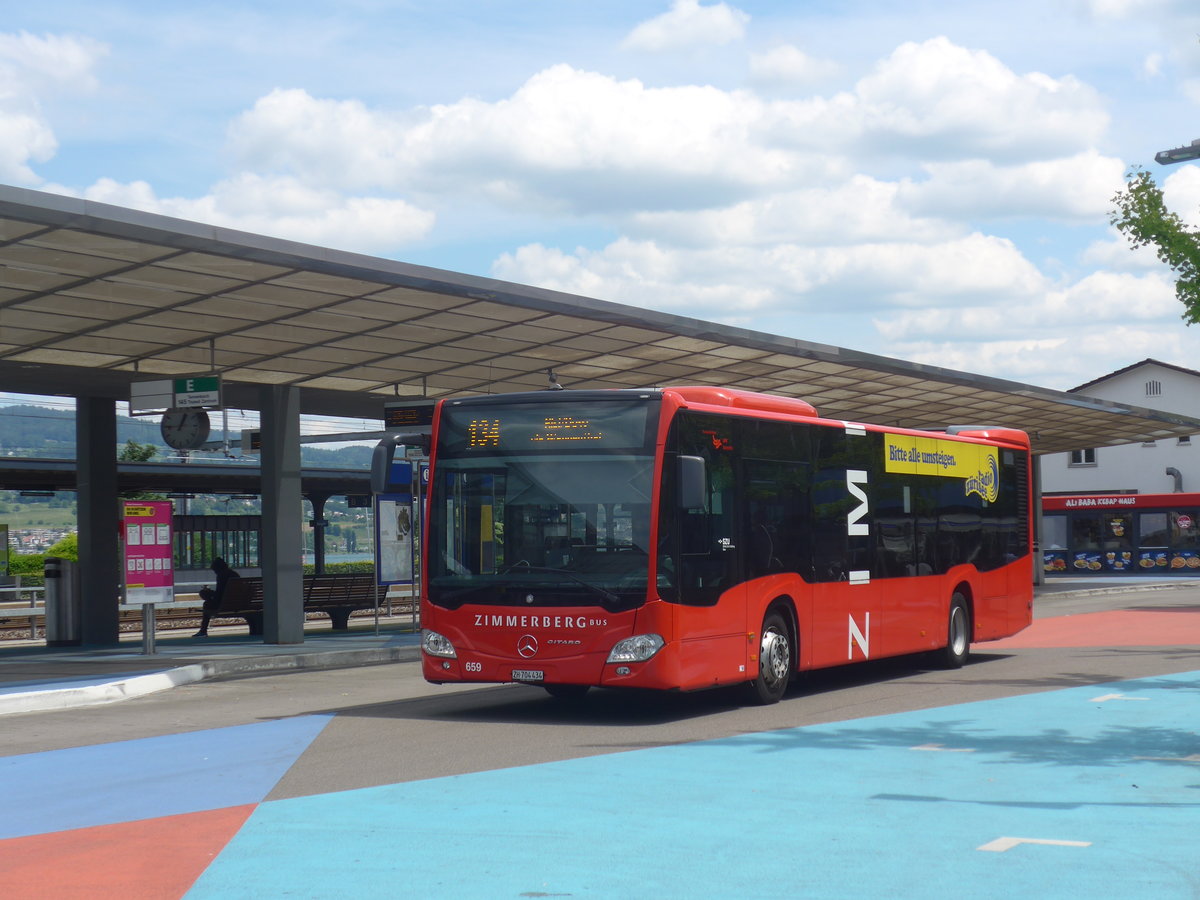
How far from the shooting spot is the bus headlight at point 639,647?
12.0 metres

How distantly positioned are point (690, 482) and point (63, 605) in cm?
1433

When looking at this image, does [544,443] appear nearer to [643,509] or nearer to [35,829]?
[643,509]

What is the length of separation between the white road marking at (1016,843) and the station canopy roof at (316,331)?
9.24m

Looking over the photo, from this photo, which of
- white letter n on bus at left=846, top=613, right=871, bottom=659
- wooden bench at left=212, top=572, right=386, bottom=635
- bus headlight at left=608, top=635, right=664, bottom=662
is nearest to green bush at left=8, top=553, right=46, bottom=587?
wooden bench at left=212, top=572, right=386, bottom=635

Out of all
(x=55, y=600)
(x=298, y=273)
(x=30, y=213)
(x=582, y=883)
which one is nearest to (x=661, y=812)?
(x=582, y=883)

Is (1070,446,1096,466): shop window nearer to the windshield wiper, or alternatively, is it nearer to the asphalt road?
the asphalt road

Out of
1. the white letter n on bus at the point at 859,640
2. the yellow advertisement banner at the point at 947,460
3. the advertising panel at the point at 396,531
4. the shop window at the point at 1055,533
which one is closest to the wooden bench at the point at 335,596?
the advertising panel at the point at 396,531

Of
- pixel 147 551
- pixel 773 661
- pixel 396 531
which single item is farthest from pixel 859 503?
pixel 396 531

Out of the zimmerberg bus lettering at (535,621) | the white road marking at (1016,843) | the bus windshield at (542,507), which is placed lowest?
the white road marking at (1016,843)

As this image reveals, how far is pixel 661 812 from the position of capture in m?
8.09

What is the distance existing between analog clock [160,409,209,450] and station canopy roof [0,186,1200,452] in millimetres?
819

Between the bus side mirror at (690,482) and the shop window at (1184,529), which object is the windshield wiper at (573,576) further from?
the shop window at (1184,529)

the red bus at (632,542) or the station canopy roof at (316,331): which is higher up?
the station canopy roof at (316,331)

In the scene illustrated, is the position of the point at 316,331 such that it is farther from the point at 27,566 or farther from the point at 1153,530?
the point at 1153,530
